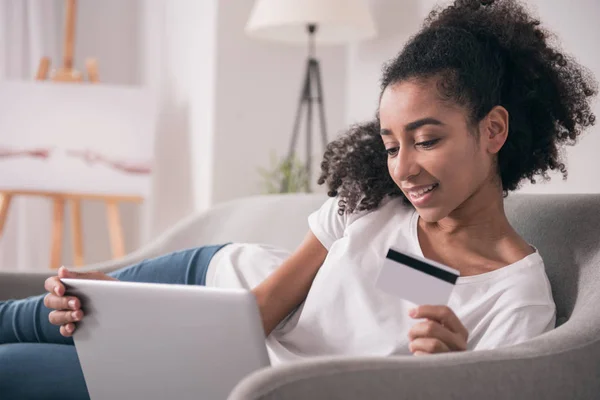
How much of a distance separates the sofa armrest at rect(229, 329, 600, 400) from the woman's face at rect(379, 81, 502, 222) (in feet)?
1.05

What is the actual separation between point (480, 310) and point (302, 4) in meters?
2.05

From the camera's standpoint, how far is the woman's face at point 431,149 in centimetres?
126

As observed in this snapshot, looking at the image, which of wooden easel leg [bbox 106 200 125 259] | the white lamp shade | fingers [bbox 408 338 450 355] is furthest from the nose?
wooden easel leg [bbox 106 200 125 259]

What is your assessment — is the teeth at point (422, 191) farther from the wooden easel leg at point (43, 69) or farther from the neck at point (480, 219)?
the wooden easel leg at point (43, 69)

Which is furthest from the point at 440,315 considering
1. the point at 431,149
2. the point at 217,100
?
the point at 217,100

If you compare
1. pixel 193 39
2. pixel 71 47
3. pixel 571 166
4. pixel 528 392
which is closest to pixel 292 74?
pixel 193 39

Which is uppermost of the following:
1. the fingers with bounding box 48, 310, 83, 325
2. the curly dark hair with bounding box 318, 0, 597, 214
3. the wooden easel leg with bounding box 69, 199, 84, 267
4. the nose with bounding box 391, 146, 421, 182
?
the curly dark hair with bounding box 318, 0, 597, 214

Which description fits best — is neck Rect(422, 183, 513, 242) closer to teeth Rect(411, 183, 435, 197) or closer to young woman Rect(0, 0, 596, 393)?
young woman Rect(0, 0, 596, 393)

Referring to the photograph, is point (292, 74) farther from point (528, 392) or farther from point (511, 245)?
point (528, 392)

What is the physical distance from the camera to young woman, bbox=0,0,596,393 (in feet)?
4.13

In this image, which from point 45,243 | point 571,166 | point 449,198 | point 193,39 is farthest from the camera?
point 45,243

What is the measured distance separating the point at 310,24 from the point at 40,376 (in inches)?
81.6

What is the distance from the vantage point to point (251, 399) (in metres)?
0.76

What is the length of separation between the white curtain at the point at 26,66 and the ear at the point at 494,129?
3.23m
